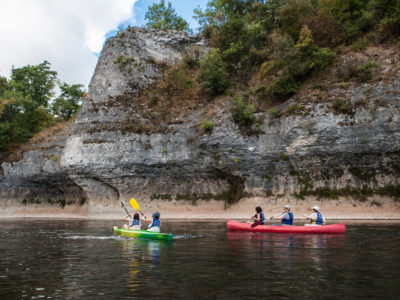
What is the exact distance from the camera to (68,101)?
173 feet

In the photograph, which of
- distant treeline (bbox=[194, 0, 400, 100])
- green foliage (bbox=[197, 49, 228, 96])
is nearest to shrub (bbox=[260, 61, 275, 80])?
distant treeline (bbox=[194, 0, 400, 100])

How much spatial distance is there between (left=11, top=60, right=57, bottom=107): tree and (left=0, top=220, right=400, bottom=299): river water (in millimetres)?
44416

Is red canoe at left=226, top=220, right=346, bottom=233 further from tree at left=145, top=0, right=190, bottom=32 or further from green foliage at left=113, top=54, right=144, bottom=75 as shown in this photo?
tree at left=145, top=0, right=190, bottom=32

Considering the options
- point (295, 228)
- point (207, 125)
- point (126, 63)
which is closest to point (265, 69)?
point (207, 125)

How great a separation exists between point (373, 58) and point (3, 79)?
4474cm

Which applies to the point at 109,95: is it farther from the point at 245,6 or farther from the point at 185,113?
the point at 245,6

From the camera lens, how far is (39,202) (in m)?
41.8

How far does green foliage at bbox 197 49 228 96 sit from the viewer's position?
36.0 metres

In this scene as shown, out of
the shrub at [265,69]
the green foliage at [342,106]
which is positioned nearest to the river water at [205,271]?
the green foliage at [342,106]

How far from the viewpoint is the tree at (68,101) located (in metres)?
52.2

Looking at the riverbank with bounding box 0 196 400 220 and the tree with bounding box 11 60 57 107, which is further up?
the tree with bounding box 11 60 57 107

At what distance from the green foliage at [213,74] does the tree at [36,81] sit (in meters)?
28.9

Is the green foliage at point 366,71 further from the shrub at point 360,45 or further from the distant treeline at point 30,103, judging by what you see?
the distant treeline at point 30,103

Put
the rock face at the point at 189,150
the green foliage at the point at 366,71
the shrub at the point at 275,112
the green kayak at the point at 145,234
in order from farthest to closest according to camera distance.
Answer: the shrub at the point at 275,112, the green foliage at the point at 366,71, the rock face at the point at 189,150, the green kayak at the point at 145,234
